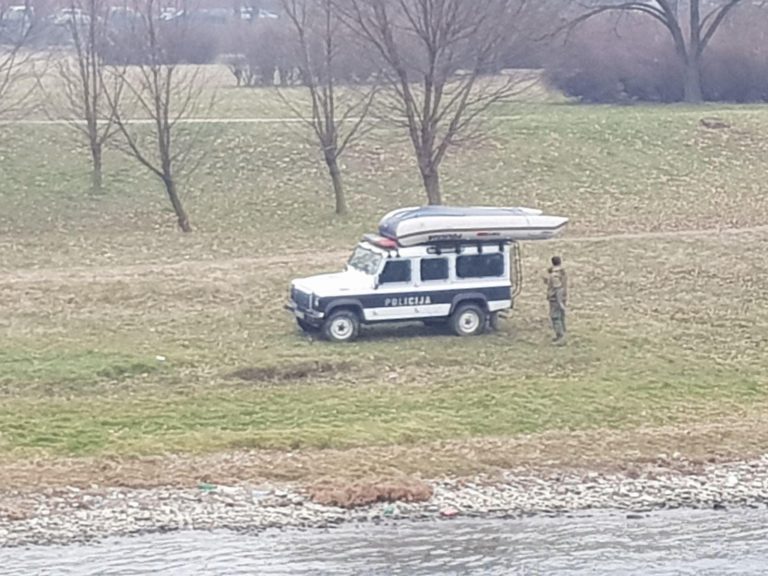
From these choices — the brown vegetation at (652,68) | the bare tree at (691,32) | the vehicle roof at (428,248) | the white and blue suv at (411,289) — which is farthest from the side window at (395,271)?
the brown vegetation at (652,68)

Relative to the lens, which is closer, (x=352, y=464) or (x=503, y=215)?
(x=352, y=464)

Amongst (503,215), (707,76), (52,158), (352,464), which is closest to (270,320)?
(503,215)

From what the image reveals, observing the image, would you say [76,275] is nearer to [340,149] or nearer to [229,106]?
[340,149]

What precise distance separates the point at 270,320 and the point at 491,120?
25855 millimetres

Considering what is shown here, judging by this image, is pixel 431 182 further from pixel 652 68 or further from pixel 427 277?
pixel 652 68

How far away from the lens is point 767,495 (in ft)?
55.4

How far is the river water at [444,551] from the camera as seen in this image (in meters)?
14.1

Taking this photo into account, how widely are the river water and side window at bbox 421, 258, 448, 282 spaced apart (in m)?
7.96

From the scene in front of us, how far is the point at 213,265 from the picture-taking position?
30281 mm

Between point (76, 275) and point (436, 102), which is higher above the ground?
point (436, 102)

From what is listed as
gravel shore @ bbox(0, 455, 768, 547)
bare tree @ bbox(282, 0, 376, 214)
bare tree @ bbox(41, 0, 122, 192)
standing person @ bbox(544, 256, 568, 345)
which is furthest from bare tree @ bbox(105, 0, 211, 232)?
gravel shore @ bbox(0, 455, 768, 547)

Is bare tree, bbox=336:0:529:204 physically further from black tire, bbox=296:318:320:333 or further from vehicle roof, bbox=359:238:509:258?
→ black tire, bbox=296:318:320:333

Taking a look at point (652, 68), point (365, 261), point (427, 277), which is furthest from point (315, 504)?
point (652, 68)

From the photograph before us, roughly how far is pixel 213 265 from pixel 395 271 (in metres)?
8.05
